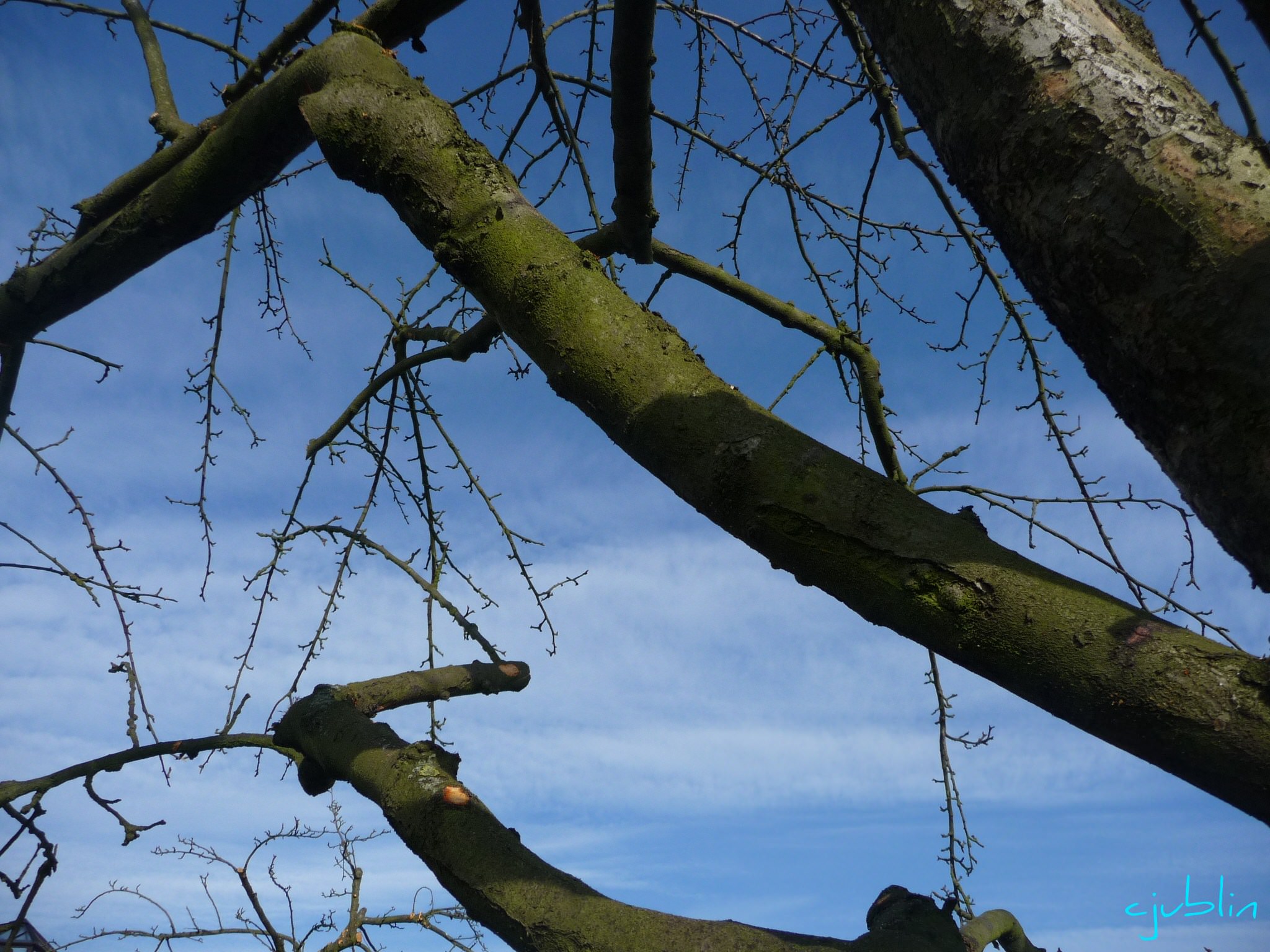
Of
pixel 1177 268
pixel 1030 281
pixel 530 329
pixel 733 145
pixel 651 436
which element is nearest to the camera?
pixel 1177 268

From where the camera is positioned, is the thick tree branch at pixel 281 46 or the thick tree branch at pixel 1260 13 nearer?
the thick tree branch at pixel 1260 13

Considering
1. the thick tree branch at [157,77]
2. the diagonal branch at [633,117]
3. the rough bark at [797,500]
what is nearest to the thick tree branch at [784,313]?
the diagonal branch at [633,117]

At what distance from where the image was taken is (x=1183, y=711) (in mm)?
847

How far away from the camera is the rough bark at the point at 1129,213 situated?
2.66ft

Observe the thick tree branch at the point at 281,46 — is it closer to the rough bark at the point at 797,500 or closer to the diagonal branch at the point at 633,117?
the rough bark at the point at 797,500

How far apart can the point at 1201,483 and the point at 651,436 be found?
67cm

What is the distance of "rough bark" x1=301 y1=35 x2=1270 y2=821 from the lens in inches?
34.1

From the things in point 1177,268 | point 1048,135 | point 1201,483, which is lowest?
point 1201,483

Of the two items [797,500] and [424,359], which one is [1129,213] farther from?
[424,359]

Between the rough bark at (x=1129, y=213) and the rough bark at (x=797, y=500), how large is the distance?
16 centimetres

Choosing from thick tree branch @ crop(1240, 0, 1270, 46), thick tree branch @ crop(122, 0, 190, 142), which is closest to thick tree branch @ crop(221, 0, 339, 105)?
thick tree branch @ crop(122, 0, 190, 142)

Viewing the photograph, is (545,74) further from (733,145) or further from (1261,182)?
(1261,182)

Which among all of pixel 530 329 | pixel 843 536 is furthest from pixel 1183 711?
pixel 530 329

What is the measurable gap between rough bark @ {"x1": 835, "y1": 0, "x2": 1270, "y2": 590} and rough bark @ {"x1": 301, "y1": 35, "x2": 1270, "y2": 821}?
6.2 inches
